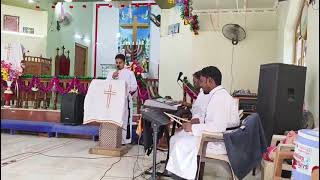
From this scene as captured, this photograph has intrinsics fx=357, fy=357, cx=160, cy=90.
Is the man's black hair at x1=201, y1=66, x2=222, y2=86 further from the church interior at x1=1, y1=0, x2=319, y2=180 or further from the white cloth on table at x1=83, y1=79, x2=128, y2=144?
the white cloth on table at x1=83, y1=79, x2=128, y2=144

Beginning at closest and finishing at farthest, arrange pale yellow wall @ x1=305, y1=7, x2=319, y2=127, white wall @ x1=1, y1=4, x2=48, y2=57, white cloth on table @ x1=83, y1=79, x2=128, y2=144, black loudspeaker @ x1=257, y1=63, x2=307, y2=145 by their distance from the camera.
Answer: pale yellow wall @ x1=305, y1=7, x2=319, y2=127, black loudspeaker @ x1=257, y1=63, x2=307, y2=145, white cloth on table @ x1=83, y1=79, x2=128, y2=144, white wall @ x1=1, y1=4, x2=48, y2=57

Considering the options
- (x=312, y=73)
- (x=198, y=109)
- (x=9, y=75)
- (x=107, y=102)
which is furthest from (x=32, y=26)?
(x=312, y=73)

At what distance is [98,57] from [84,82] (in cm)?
619

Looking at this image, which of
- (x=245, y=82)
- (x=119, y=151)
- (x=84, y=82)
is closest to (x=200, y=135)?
(x=119, y=151)

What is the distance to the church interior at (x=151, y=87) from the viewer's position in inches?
126

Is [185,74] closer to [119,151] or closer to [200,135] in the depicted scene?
[119,151]

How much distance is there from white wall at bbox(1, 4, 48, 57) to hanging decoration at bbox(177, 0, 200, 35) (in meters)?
5.79

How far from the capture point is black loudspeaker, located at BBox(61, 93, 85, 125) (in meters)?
6.80

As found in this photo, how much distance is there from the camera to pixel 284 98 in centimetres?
383

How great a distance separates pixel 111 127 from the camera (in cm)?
Answer: 527

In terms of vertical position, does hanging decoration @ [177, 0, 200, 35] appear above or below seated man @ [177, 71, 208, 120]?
above

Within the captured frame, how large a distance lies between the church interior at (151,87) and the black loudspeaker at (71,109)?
0.07ft

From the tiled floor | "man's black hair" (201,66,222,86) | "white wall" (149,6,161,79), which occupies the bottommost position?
the tiled floor

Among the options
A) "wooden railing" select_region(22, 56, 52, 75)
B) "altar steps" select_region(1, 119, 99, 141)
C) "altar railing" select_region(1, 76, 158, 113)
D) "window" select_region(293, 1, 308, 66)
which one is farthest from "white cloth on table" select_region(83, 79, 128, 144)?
"wooden railing" select_region(22, 56, 52, 75)
